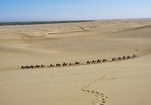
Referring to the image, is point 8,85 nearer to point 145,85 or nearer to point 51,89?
point 51,89

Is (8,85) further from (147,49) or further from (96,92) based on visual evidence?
(147,49)

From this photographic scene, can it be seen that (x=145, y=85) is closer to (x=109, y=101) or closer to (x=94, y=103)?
(x=109, y=101)

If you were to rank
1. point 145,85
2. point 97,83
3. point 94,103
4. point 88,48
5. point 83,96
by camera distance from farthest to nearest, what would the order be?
point 88,48 < point 97,83 < point 145,85 < point 83,96 < point 94,103

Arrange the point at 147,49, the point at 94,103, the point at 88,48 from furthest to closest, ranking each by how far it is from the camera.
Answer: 1. the point at 88,48
2. the point at 147,49
3. the point at 94,103

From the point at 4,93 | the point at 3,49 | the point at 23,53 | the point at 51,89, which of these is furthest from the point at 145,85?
the point at 3,49

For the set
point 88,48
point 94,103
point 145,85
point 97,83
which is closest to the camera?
point 94,103

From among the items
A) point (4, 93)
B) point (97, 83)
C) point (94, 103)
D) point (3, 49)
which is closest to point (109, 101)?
point (94, 103)

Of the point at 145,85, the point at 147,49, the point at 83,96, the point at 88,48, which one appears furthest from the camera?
the point at 88,48

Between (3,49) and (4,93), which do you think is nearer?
(4,93)

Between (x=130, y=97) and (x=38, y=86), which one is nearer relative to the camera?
(x=130, y=97)
